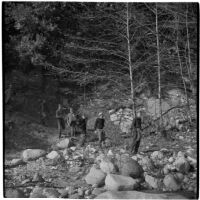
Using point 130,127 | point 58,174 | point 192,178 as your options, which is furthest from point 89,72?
point 192,178

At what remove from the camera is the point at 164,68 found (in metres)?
8.23

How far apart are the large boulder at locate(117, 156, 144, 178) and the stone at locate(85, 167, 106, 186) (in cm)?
35

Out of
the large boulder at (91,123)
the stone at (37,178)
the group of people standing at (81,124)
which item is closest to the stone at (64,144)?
the group of people standing at (81,124)

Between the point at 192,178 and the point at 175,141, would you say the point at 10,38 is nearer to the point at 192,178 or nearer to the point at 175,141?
the point at 175,141

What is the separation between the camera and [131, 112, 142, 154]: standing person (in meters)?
8.14

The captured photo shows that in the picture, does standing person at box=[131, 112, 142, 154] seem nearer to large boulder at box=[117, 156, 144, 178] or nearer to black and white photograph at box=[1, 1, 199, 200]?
black and white photograph at box=[1, 1, 199, 200]

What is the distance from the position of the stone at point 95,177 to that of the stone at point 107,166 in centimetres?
8

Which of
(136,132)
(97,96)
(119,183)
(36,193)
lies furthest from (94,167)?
(97,96)

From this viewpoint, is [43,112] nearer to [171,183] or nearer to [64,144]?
[64,144]

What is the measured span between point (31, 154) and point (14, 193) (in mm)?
726

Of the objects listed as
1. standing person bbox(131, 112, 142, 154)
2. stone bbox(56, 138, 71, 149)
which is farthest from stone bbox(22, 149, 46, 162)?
standing person bbox(131, 112, 142, 154)

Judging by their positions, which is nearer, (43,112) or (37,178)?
(37,178)

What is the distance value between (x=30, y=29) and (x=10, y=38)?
0.42m

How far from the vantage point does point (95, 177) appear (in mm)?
7883
